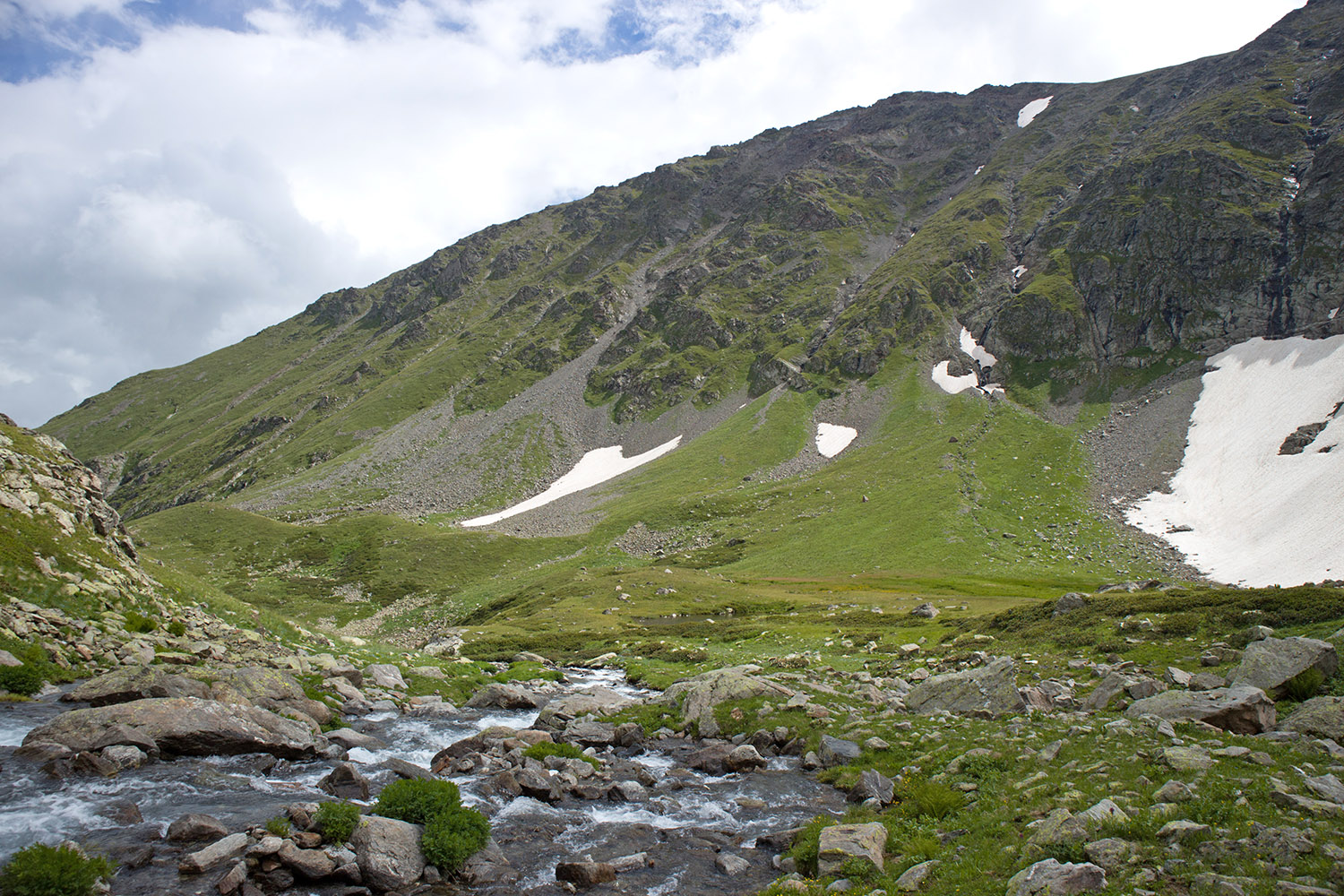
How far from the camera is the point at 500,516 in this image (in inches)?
5792

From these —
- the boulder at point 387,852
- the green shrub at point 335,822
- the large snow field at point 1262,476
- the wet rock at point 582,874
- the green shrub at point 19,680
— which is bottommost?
the large snow field at point 1262,476

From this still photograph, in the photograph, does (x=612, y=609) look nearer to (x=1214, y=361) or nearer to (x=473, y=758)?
(x=473, y=758)

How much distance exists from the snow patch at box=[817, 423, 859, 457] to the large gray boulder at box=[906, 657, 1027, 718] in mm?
130209

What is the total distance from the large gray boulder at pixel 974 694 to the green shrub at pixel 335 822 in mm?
19401

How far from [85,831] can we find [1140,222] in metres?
243

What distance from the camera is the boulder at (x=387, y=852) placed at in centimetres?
1254

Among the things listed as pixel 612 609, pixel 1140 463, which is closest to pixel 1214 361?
pixel 1140 463

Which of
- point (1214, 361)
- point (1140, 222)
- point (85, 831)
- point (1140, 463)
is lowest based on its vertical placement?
point (1140, 463)

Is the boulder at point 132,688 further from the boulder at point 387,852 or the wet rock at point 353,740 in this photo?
the boulder at point 387,852

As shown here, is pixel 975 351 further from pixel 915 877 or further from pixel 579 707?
pixel 915 877

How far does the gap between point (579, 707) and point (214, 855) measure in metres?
16.6

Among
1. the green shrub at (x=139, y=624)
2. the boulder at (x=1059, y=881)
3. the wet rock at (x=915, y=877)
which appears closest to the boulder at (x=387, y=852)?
the wet rock at (x=915, y=877)

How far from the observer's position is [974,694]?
23297mm

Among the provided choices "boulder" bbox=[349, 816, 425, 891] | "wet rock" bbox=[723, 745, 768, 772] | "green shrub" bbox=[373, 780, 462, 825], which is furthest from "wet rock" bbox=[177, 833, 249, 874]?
"wet rock" bbox=[723, 745, 768, 772]
